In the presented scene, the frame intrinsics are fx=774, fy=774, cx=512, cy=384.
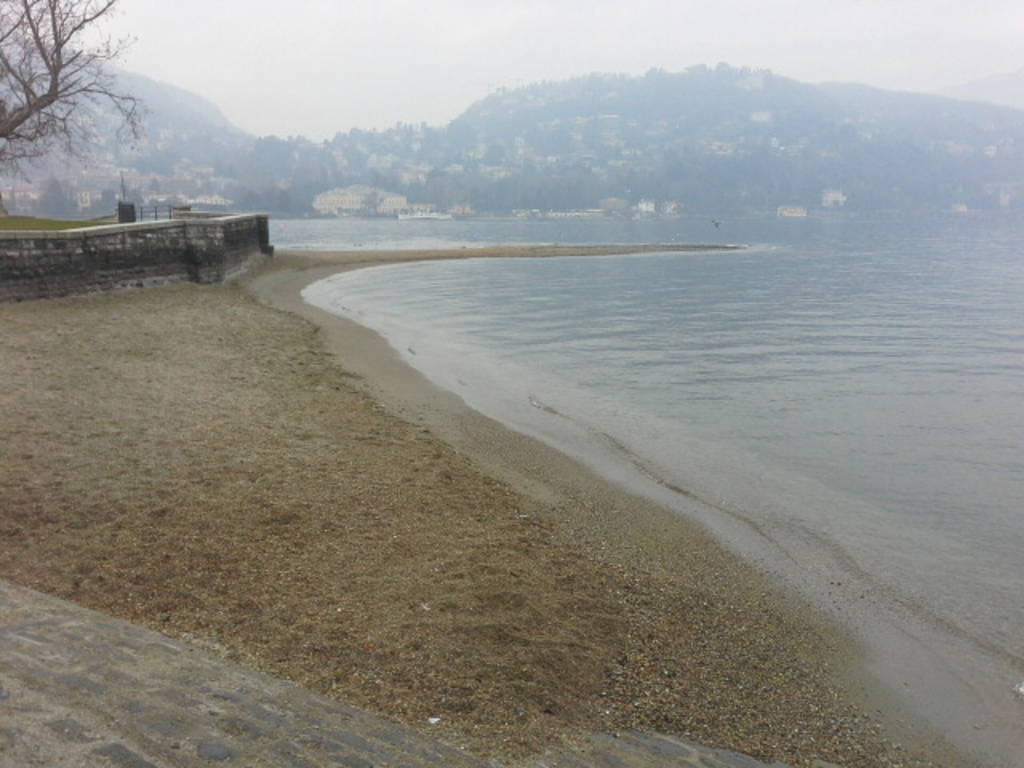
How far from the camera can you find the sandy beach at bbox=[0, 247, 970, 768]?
15.7ft

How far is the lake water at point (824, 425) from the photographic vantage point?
22.3ft

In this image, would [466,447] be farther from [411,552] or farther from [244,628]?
[244,628]

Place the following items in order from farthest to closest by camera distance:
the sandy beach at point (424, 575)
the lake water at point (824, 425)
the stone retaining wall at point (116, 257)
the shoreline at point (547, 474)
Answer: the stone retaining wall at point (116, 257) → the lake water at point (824, 425) → the shoreline at point (547, 474) → the sandy beach at point (424, 575)

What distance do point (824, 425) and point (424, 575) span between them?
9.65 metres

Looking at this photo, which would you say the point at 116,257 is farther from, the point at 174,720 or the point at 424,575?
the point at 174,720

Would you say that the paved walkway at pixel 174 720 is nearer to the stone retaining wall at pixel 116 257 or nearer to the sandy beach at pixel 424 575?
the sandy beach at pixel 424 575

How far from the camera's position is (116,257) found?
2469 centimetres

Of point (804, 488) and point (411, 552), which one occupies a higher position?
point (411, 552)

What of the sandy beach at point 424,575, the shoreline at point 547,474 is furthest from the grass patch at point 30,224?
the sandy beach at point 424,575

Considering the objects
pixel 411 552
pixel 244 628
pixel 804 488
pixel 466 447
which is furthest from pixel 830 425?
pixel 244 628

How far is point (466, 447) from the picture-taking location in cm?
1087

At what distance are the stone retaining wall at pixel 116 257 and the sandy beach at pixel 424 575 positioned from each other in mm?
11180

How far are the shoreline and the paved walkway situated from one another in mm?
1772

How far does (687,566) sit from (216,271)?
89.3ft
